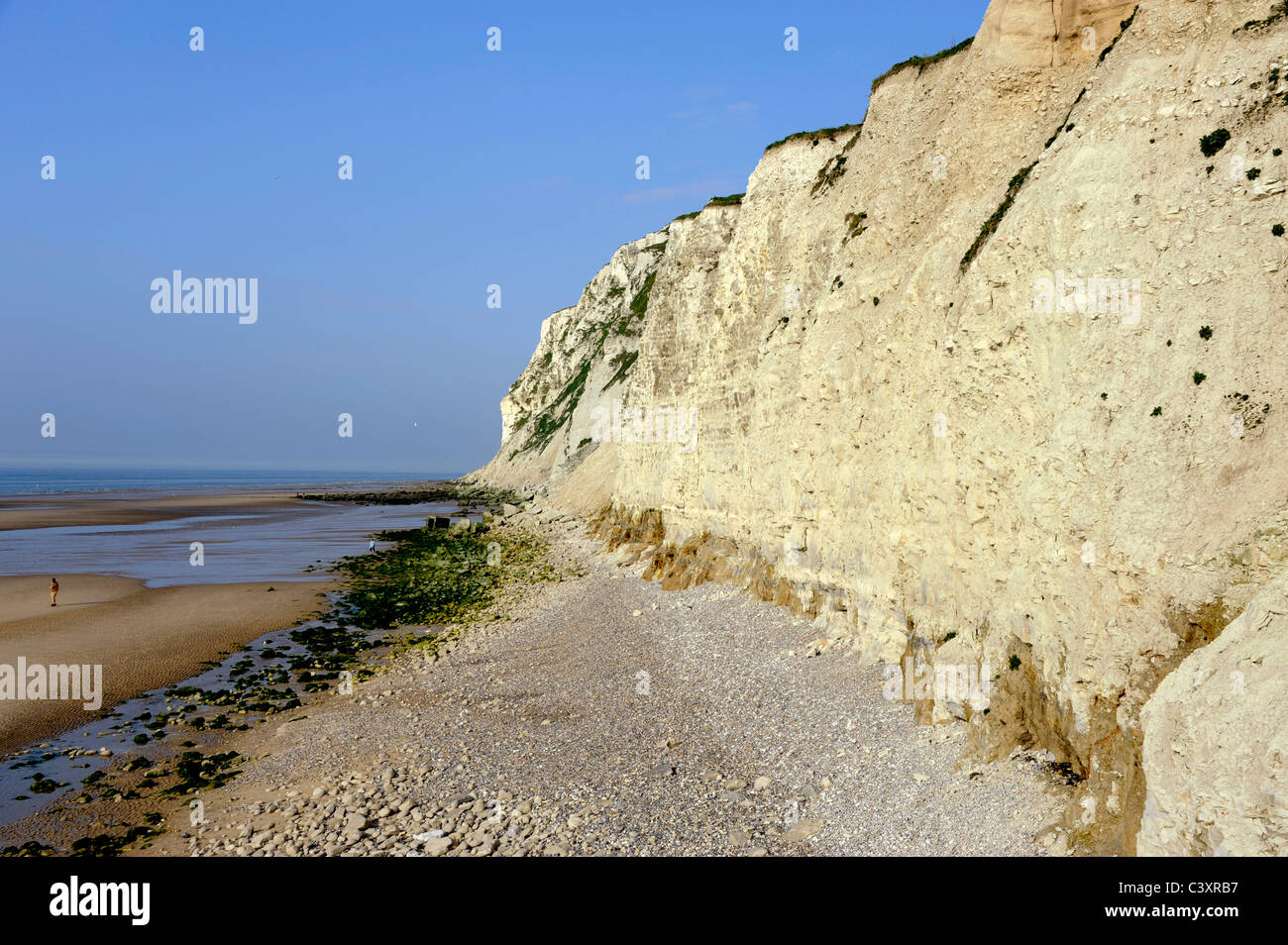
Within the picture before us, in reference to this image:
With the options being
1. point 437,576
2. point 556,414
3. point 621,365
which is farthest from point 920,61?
point 556,414

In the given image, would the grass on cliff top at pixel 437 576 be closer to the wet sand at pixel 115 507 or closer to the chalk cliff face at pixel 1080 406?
the chalk cliff face at pixel 1080 406

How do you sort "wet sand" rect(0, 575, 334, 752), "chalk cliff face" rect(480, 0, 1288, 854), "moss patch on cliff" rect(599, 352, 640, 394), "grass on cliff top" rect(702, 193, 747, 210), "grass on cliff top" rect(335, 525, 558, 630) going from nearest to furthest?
1. "chalk cliff face" rect(480, 0, 1288, 854)
2. "wet sand" rect(0, 575, 334, 752)
3. "grass on cliff top" rect(335, 525, 558, 630)
4. "grass on cliff top" rect(702, 193, 747, 210)
5. "moss patch on cliff" rect(599, 352, 640, 394)

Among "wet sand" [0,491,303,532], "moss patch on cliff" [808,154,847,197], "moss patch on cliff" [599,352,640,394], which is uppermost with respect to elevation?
"moss patch on cliff" [808,154,847,197]

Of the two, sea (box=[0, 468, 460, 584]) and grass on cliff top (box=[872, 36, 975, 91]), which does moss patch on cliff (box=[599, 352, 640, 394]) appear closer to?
sea (box=[0, 468, 460, 584])

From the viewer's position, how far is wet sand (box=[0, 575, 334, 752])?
19.5 metres

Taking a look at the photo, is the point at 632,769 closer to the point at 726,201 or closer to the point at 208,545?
the point at 726,201

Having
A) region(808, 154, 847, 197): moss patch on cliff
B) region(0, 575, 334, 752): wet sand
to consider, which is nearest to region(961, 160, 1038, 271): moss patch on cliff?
region(808, 154, 847, 197): moss patch on cliff

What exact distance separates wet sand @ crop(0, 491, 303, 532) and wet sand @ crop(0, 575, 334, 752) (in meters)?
39.0

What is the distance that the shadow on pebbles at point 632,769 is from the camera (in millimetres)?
11492

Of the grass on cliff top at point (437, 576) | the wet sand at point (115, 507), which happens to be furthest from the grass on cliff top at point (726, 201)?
the wet sand at point (115, 507)

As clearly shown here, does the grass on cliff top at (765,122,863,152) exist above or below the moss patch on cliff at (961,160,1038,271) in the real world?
above

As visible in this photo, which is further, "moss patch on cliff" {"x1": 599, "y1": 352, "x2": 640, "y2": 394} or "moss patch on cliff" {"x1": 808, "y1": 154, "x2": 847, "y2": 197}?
"moss patch on cliff" {"x1": 599, "y1": 352, "x2": 640, "y2": 394}

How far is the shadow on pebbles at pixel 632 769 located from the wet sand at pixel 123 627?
5681mm
